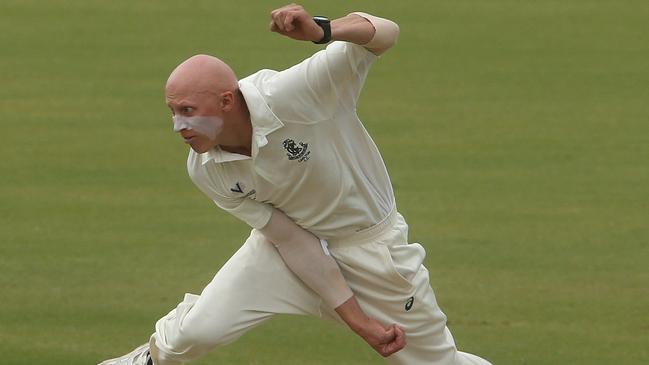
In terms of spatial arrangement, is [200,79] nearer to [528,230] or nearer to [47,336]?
[47,336]

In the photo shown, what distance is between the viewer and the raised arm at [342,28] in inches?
250

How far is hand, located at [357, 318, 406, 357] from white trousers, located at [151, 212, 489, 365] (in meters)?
0.20

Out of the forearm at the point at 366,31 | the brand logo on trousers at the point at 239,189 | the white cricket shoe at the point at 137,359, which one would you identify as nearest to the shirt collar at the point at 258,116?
the brand logo on trousers at the point at 239,189

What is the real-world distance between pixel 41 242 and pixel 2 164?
8.40ft

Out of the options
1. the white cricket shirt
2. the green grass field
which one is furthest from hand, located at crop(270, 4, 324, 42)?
the green grass field

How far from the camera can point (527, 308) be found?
1025 cm

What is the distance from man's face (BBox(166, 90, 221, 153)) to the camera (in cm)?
699

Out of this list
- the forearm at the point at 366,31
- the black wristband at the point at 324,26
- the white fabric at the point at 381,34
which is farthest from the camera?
the white fabric at the point at 381,34

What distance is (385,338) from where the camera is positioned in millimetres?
7461

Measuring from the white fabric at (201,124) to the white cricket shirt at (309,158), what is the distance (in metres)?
0.16

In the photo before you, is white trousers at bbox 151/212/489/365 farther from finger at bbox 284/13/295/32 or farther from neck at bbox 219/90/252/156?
finger at bbox 284/13/295/32

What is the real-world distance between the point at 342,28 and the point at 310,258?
1.27 m

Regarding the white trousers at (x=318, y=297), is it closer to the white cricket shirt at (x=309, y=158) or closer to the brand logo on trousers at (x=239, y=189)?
the white cricket shirt at (x=309, y=158)

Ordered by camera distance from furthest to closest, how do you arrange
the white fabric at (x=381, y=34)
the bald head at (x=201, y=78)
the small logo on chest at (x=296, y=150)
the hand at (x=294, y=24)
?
the small logo on chest at (x=296, y=150) < the bald head at (x=201, y=78) < the white fabric at (x=381, y=34) < the hand at (x=294, y=24)
